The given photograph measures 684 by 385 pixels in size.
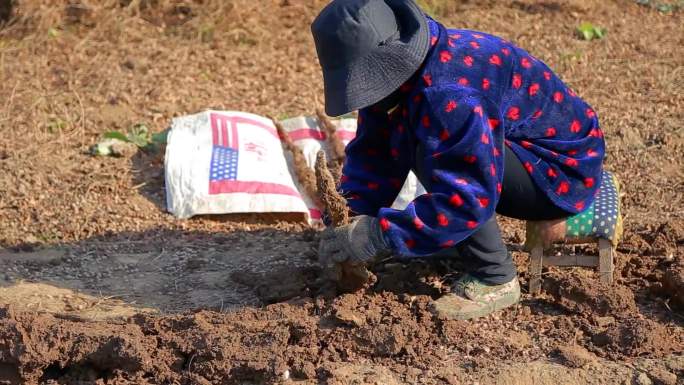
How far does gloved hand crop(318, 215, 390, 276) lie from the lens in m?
2.94

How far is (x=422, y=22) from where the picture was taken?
281 cm

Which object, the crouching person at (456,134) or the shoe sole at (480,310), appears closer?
the crouching person at (456,134)

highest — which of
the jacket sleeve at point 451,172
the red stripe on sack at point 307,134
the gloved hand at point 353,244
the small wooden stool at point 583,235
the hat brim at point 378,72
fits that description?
the hat brim at point 378,72

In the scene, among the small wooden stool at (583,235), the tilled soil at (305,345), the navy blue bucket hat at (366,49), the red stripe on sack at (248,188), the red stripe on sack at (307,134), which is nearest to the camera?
the navy blue bucket hat at (366,49)

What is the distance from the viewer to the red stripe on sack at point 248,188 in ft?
14.1

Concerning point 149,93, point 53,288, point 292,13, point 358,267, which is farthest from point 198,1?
point 358,267

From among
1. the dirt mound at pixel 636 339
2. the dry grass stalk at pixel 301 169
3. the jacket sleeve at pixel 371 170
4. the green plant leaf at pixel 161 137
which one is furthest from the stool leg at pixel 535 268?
the green plant leaf at pixel 161 137

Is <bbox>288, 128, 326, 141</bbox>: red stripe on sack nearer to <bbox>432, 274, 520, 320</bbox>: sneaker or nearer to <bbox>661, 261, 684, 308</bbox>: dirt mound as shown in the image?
<bbox>432, 274, 520, 320</bbox>: sneaker

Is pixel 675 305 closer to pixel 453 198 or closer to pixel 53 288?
pixel 453 198

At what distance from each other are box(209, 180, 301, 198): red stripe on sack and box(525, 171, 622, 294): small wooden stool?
135 cm

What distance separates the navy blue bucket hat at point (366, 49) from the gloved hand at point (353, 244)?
1.23ft

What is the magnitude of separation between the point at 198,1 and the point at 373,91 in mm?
3751

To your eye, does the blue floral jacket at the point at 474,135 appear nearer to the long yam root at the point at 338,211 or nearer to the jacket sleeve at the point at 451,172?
the jacket sleeve at the point at 451,172

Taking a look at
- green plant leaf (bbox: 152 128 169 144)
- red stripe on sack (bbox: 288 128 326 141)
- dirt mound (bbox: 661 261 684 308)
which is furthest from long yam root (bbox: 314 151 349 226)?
green plant leaf (bbox: 152 128 169 144)
